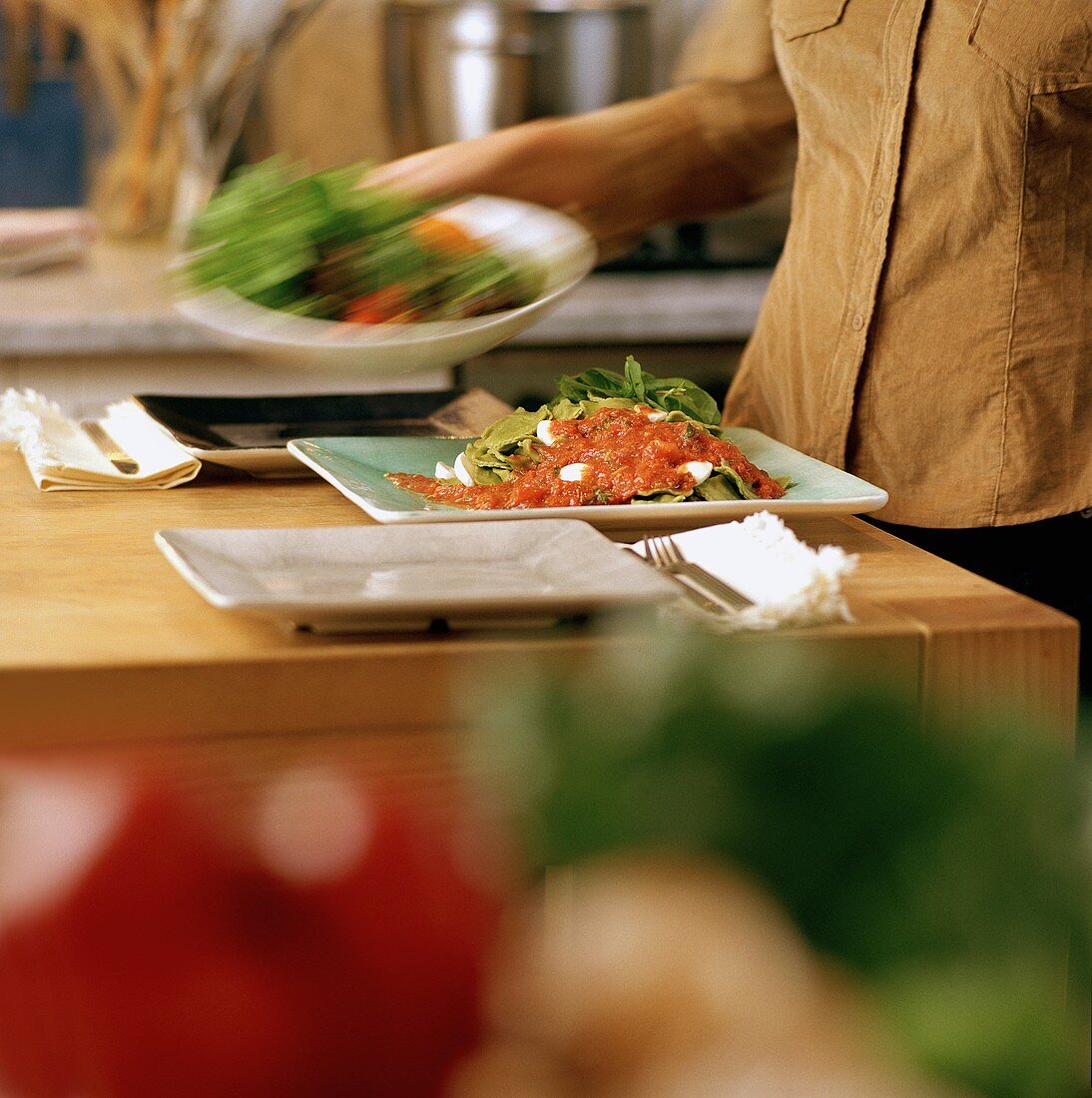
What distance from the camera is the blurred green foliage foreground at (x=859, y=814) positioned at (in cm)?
17

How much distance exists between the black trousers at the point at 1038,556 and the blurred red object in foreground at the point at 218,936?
44.6 inches

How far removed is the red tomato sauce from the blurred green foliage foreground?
0.82 meters

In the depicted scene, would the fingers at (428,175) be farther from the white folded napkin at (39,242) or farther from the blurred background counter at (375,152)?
the white folded napkin at (39,242)

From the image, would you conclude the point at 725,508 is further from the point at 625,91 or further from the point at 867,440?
the point at 625,91

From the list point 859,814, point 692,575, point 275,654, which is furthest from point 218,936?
point 692,575

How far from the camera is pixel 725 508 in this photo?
0.97 meters

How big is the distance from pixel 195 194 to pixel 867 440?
1.73 meters

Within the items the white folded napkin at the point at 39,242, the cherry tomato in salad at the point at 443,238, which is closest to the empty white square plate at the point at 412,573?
the cherry tomato in salad at the point at 443,238

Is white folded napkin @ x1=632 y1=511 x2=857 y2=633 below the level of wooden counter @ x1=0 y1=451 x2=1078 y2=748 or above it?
above

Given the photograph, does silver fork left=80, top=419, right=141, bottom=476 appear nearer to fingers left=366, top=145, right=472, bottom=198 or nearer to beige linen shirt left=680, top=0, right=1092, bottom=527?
fingers left=366, top=145, right=472, bottom=198

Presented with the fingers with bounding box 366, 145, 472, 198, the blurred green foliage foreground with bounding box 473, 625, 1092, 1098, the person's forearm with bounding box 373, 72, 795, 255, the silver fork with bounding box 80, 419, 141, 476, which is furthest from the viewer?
the person's forearm with bounding box 373, 72, 795, 255

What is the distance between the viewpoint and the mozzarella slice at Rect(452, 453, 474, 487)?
1.08 metres

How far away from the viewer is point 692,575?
86 cm

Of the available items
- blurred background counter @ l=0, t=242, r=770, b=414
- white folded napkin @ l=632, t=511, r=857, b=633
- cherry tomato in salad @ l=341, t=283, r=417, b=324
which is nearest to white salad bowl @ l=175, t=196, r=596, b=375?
cherry tomato in salad @ l=341, t=283, r=417, b=324
